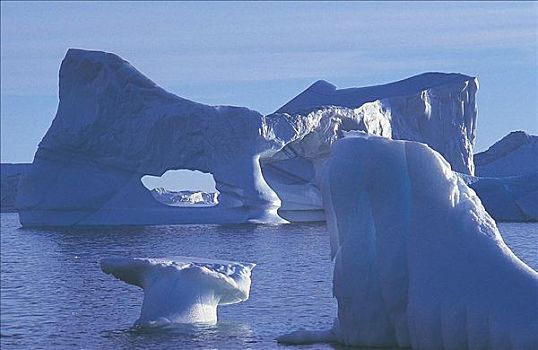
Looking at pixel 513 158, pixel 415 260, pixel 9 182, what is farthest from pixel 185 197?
pixel 415 260

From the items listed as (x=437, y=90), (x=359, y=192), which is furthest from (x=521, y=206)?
(x=359, y=192)

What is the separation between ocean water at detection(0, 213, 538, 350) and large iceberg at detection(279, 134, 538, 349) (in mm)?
786

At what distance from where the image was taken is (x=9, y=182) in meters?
53.3

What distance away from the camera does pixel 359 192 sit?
965 cm

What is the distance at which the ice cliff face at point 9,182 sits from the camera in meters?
53.1

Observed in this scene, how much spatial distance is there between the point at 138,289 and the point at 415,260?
8095 millimetres

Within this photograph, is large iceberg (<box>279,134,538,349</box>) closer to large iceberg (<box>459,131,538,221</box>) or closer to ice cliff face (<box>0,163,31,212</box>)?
large iceberg (<box>459,131,538,221</box>)

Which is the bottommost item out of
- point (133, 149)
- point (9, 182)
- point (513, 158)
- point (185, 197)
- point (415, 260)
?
point (415, 260)

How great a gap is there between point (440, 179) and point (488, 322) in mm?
1499

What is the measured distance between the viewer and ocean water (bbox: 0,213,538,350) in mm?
10750

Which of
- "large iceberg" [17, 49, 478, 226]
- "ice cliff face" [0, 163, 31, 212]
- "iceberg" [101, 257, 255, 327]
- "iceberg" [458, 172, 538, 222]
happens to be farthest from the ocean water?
"ice cliff face" [0, 163, 31, 212]

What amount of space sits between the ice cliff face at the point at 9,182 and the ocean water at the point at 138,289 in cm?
1951

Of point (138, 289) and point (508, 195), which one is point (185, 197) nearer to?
point (508, 195)

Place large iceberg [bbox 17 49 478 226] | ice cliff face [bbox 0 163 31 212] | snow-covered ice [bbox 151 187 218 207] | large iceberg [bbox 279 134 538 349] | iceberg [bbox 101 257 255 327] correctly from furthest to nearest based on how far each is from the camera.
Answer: snow-covered ice [bbox 151 187 218 207]
ice cliff face [bbox 0 163 31 212]
large iceberg [bbox 17 49 478 226]
iceberg [bbox 101 257 255 327]
large iceberg [bbox 279 134 538 349]
